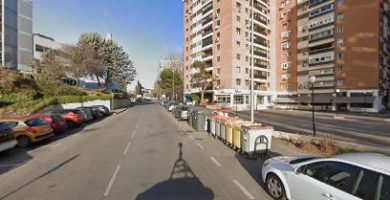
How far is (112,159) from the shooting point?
33.3 feet

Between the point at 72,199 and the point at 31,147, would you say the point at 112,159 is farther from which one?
the point at 31,147

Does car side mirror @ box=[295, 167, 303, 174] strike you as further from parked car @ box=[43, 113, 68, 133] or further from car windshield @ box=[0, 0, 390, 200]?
parked car @ box=[43, 113, 68, 133]

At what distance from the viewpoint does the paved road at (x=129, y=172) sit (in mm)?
6625

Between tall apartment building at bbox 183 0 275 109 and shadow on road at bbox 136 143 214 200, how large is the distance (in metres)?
40.7

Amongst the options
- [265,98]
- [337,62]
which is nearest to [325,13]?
[337,62]

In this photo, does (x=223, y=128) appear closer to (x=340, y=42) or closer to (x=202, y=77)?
(x=202, y=77)

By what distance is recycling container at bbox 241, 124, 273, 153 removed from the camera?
10406mm

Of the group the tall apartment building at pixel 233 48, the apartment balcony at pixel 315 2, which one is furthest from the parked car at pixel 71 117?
the apartment balcony at pixel 315 2

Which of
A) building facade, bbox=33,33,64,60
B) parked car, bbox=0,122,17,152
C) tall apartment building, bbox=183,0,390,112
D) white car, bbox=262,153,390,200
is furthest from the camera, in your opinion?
building facade, bbox=33,33,64,60

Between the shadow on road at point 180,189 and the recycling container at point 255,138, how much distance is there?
3.10 m

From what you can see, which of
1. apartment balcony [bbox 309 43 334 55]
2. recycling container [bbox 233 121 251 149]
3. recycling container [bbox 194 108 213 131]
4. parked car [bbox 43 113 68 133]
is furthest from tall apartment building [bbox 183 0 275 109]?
recycling container [bbox 233 121 251 149]

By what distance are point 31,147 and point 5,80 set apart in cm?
2192

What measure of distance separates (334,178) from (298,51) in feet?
183

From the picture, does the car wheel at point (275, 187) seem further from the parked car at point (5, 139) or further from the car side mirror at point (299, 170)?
the parked car at point (5, 139)
